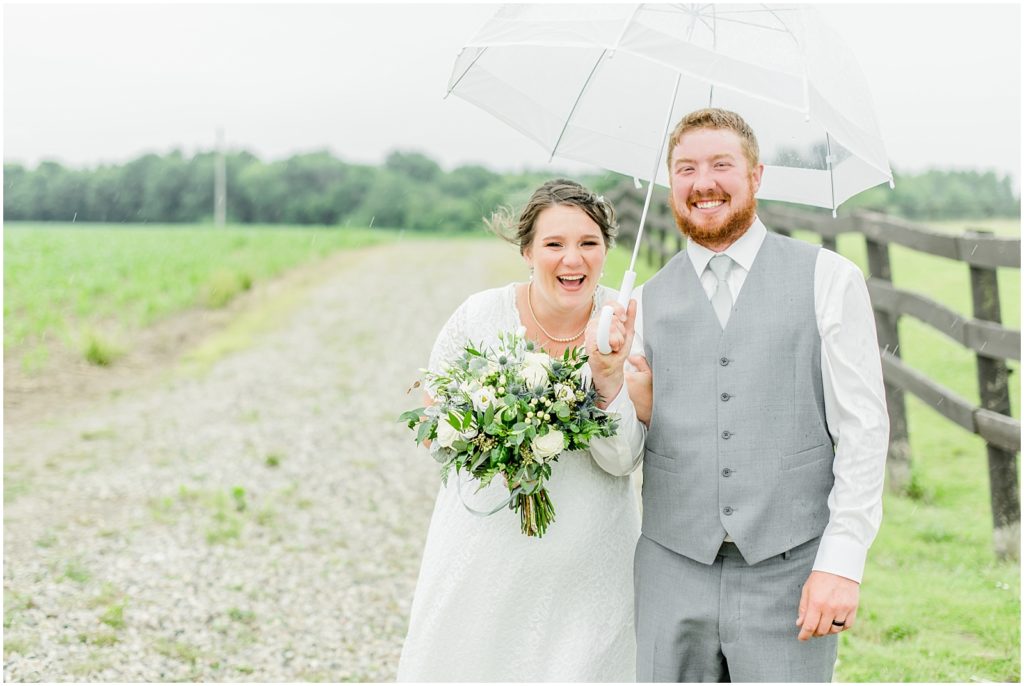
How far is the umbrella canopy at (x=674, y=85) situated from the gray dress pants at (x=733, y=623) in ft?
3.50

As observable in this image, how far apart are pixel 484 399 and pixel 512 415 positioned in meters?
0.09

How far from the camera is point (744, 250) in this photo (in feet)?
7.75

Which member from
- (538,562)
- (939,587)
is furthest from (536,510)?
(939,587)

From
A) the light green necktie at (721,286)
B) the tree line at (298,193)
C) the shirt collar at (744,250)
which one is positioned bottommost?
the light green necktie at (721,286)

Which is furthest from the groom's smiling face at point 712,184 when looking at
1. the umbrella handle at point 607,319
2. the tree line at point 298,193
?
the tree line at point 298,193

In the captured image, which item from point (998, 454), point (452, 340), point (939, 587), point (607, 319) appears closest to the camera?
point (607, 319)

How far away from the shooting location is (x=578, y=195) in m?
2.67

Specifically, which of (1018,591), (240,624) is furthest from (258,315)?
(1018,591)

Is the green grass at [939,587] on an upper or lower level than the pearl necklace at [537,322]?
lower

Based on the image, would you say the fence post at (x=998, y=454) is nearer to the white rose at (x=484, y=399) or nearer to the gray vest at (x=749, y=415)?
the gray vest at (x=749, y=415)

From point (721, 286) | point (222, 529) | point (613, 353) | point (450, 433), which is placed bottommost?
point (222, 529)

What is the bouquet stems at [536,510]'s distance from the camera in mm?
2617

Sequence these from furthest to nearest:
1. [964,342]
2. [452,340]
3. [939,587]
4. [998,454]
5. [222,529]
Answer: [222,529], [964,342], [998,454], [939,587], [452,340]

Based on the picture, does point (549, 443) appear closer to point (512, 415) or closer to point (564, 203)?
point (512, 415)
